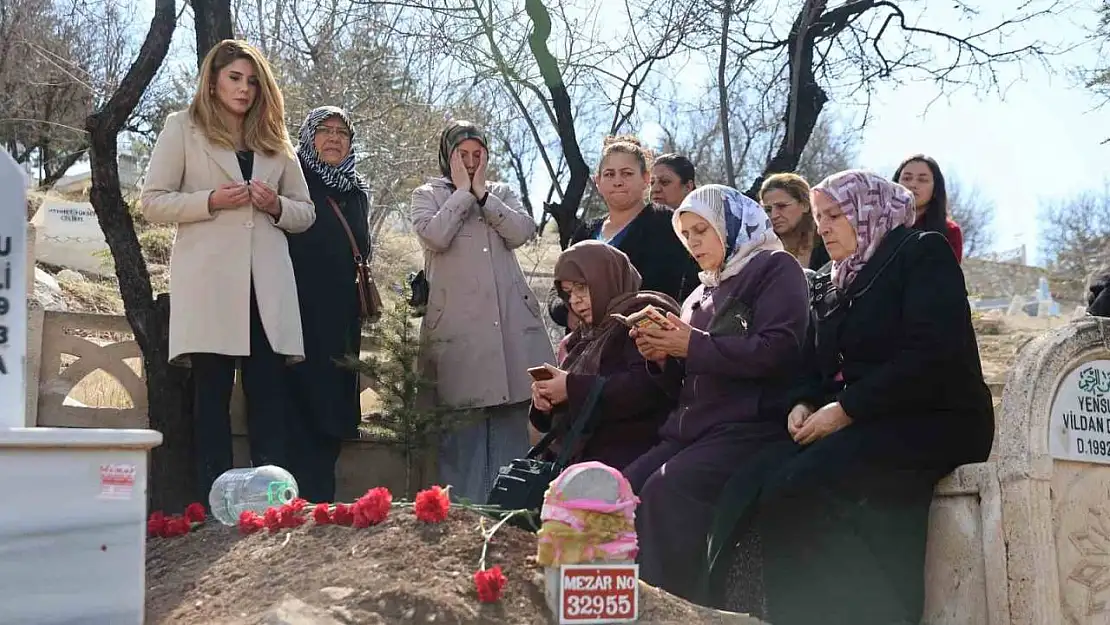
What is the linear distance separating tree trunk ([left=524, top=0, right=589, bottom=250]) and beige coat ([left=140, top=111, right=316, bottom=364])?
95.8 inches

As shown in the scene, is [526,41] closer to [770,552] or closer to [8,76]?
[770,552]

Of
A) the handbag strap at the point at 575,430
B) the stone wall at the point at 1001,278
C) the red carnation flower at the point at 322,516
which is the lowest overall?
the red carnation flower at the point at 322,516

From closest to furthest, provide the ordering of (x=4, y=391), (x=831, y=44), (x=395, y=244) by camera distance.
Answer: (x=4, y=391)
(x=831, y=44)
(x=395, y=244)

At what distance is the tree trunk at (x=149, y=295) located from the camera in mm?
6277

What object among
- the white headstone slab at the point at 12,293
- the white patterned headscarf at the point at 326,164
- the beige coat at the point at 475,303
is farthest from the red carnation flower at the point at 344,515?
the white patterned headscarf at the point at 326,164

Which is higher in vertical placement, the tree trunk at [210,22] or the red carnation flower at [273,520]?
the tree trunk at [210,22]

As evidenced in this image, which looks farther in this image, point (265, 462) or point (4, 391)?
point (265, 462)

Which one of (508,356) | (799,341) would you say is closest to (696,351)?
(799,341)

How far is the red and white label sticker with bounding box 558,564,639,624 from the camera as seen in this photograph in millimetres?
3197

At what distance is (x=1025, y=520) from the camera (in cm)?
393

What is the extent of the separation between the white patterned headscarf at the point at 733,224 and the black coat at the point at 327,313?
227 centimetres

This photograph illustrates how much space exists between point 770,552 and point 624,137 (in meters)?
2.76

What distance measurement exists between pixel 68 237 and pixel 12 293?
47.3 ft

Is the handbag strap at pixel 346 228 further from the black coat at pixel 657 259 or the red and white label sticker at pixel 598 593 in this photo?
the red and white label sticker at pixel 598 593
